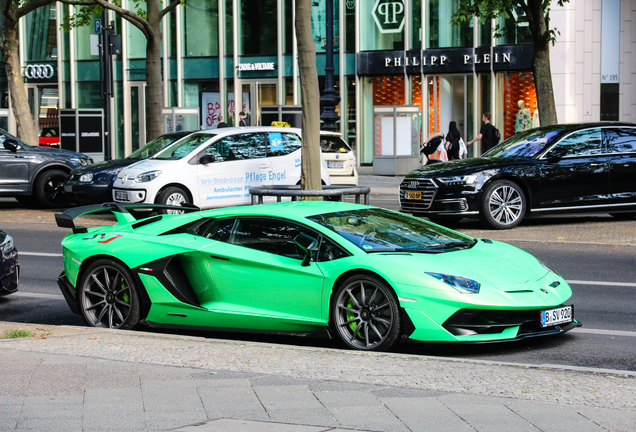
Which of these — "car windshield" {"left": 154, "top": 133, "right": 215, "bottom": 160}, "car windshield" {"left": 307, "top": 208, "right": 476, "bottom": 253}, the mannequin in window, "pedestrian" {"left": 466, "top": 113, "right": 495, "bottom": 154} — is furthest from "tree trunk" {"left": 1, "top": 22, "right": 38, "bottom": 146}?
"car windshield" {"left": 307, "top": 208, "right": 476, "bottom": 253}

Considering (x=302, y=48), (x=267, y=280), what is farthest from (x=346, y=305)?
(x=302, y=48)

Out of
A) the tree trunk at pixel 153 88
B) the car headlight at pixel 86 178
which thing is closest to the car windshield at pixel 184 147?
the car headlight at pixel 86 178

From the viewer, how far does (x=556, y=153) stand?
14406mm

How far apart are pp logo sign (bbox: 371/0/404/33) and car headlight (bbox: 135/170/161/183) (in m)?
19.1

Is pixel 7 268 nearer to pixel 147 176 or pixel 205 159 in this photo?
pixel 147 176

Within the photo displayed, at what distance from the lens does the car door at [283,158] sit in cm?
1706

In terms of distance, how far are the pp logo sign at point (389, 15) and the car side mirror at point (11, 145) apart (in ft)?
58.6

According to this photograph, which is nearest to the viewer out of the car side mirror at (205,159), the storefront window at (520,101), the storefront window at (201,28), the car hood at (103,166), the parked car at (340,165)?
the car side mirror at (205,159)

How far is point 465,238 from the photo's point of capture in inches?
309

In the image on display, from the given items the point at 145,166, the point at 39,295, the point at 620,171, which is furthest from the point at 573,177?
the point at 39,295

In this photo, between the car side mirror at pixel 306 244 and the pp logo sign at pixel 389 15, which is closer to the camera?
the car side mirror at pixel 306 244

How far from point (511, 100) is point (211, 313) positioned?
25.6 m

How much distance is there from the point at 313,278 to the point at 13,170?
524 inches

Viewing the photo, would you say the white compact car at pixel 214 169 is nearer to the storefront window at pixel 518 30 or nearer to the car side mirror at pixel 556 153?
the car side mirror at pixel 556 153
